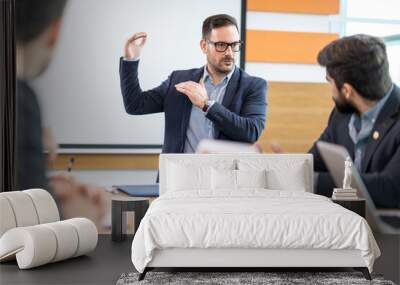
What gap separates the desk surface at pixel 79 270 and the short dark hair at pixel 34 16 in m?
2.26

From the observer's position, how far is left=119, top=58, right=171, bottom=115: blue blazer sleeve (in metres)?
6.23

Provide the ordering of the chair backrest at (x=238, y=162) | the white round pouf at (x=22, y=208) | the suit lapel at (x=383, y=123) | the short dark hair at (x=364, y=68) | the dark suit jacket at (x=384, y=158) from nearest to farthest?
the short dark hair at (x=364, y=68) → the suit lapel at (x=383, y=123) → the dark suit jacket at (x=384, y=158) → the white round pouf at (x=22, y=208) → the chair backrest at (x=238, y=162)

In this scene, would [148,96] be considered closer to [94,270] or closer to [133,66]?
[133,66]

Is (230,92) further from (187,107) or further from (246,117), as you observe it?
(187,107)

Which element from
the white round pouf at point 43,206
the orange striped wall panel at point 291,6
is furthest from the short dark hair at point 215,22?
the white round pouf at point 43,206

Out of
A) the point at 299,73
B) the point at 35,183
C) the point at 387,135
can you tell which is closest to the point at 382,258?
the point at 299,73

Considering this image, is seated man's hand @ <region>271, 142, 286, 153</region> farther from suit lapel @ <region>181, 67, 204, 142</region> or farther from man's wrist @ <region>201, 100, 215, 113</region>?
suit lapel @ <region>181, 67, 204, 142</region>

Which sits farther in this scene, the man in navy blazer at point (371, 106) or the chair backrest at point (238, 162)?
the chair backrest at point (238, 162)

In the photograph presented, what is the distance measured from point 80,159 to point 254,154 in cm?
170

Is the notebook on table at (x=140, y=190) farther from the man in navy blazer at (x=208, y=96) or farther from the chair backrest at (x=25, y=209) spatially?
the chair backrest at (x=25, y=209)

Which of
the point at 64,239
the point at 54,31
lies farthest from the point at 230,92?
the point at 64,239

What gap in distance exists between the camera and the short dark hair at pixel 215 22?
6207 mm

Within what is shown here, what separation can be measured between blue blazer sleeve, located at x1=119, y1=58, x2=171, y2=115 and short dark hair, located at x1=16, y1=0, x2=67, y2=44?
80cm

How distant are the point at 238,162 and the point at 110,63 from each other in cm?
158
